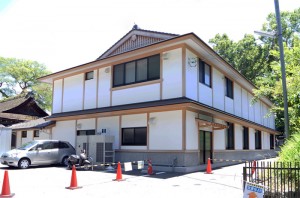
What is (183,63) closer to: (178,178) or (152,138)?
(152,138)

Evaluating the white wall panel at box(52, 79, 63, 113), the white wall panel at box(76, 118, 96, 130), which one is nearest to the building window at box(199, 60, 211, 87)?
the white wall panel at box(76, 118, 96, 130)

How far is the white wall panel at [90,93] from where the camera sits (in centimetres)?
2108

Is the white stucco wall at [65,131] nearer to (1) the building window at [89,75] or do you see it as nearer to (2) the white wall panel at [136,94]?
(1) the building window at [89,75]

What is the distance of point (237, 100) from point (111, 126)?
35.8 ft

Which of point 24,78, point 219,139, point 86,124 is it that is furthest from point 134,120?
point 24,78

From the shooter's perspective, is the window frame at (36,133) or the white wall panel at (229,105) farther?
the window frame at (36,133)

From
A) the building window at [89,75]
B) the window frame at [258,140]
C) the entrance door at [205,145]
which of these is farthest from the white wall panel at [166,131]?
the window frame at [258,140]

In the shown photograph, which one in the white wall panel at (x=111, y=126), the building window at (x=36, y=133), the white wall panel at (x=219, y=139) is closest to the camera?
the white wall panel at (x=111, y=126)

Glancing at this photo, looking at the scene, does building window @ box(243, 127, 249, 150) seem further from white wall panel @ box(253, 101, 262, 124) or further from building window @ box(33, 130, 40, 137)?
building window @ box(33, 130, 40, 137)

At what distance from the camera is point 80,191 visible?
10172 mm

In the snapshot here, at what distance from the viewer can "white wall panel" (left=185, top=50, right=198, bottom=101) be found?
1642cm

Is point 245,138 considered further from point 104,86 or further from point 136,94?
point 104,86

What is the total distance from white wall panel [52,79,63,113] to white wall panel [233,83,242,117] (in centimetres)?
1343

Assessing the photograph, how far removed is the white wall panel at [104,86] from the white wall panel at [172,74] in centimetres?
457
